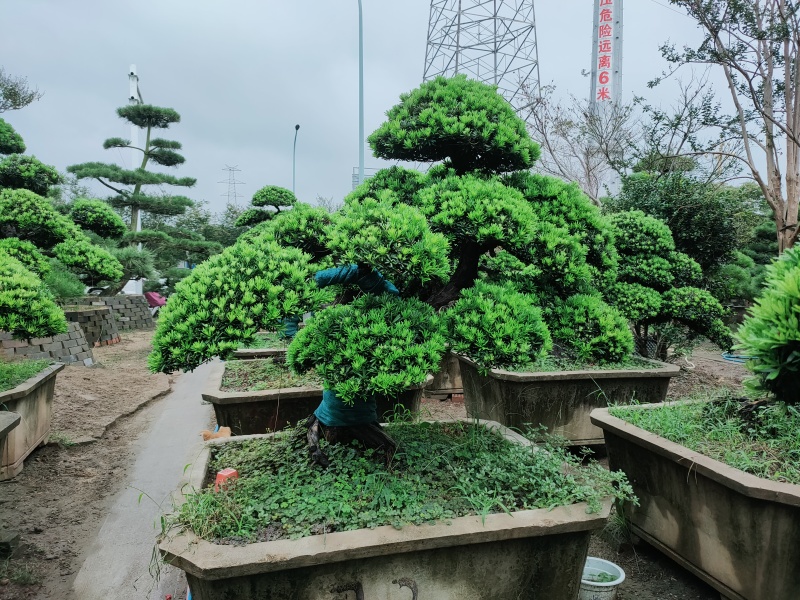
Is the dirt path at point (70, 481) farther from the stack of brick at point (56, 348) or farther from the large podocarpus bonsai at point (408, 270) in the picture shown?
the large podocarpus bonsai at point (408, 270)

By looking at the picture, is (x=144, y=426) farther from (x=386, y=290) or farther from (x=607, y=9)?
(x=607, y=9)

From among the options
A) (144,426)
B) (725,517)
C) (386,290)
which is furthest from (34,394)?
(725,517)

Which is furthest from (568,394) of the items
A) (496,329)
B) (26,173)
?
(26,173)

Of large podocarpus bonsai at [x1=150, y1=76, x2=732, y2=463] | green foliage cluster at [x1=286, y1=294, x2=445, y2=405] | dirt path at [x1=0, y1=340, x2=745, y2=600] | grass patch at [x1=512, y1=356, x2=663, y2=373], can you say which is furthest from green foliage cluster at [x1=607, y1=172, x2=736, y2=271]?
green foliage cluster at [x1=286, y1=294, x2=445, y2=405]

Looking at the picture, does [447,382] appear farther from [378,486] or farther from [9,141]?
[9,141]

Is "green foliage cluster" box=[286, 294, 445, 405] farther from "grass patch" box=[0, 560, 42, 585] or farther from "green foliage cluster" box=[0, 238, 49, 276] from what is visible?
"green foliage cluster" box=[0, 238, 49, 276]

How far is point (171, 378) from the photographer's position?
22.8ft

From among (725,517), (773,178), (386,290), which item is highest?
(773,178)

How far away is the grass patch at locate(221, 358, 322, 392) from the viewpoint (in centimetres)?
359

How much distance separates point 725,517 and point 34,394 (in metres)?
3.98

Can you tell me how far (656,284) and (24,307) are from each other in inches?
192

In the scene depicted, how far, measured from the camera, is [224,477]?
2.08 meters

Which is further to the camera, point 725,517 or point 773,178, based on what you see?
point 773,178

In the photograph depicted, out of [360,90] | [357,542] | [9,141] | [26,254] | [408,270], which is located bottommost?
[357,542]
